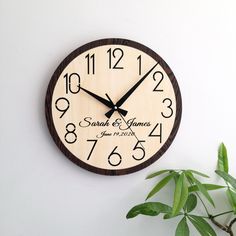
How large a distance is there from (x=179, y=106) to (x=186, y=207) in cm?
34

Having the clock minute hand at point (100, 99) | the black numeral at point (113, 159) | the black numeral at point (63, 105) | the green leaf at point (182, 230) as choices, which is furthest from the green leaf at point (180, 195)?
the black numeral at point (63, 105)

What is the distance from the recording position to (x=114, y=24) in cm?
131

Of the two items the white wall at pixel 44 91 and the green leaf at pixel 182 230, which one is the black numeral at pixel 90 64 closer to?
the white wall at pixel 44 91

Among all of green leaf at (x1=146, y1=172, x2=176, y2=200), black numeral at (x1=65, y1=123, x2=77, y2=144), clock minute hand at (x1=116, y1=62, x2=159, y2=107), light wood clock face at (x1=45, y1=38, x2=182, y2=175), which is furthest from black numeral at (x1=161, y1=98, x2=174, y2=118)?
black numeral at (x1=65, y1=123, x2=77, y2=144)

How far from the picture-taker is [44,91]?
4.22ft

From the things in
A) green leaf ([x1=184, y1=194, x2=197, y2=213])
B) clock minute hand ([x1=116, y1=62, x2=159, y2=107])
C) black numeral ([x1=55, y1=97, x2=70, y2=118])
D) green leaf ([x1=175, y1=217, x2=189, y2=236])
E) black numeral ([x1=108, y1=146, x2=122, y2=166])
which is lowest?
green leaf ([x1=175, y1=217, x2=189, y2=236])

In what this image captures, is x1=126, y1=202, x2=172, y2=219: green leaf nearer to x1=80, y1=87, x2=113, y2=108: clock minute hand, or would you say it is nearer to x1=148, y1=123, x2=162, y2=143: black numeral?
x1=148, y1=123, x2=162, y2=143: black numeral

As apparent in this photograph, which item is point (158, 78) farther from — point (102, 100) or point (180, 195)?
point (180, 195)

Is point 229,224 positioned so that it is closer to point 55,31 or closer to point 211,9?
point 211,9

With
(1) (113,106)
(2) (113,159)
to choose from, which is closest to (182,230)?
(2) (113,159)

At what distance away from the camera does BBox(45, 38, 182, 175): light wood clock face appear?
4.17 feet

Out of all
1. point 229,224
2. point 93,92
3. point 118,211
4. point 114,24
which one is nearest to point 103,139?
point 93,92

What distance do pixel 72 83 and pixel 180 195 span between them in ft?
1.65

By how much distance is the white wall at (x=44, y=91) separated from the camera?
128cm
